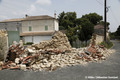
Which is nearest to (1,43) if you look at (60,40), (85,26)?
(60,40)

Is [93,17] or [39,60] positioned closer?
[39,60]

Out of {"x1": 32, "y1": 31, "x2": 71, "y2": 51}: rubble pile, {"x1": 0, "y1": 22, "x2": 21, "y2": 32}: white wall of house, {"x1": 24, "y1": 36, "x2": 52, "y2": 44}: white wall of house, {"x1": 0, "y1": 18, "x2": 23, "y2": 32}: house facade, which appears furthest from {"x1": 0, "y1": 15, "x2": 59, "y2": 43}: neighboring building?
{"x1": 32, "y1": 31, "x2": 71, "y2": 51}: rubble pile

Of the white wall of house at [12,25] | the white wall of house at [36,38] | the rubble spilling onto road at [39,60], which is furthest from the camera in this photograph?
the white wall of house at [12,25]

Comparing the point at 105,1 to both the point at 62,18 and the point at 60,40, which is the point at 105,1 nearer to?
the point at 60,40

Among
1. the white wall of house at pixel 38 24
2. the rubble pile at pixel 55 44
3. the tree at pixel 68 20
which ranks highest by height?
the tree at pixel 68 20

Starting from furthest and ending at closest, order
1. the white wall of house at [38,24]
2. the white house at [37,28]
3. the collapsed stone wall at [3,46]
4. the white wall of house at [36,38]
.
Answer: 1. the white wall of house at [38,24]
2. the white house at [37,28]
3. the white wall of house at [36,38]
4. the collapsed stone wall at [3,46]

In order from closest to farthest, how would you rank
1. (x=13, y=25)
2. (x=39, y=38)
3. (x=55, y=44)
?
1. (x=55, y=44)
2. (x=39, y=38)
3. (x=13, y=25)

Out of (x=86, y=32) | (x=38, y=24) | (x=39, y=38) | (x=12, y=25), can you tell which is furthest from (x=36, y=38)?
(x=86, y=32)

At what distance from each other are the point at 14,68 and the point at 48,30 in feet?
60.7

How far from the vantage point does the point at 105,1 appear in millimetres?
14219

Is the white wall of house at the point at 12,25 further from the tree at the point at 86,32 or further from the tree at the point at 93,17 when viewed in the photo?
the tree at the point at 93,17

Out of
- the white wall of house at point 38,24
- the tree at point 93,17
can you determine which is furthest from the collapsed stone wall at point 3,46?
the tree at point 93,17

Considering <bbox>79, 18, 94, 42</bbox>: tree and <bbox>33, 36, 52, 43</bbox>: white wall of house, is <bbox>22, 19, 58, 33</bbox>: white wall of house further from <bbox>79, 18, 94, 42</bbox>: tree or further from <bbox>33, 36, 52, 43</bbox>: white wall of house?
<bbox>79, 18, 94, 42</bbox>: tree

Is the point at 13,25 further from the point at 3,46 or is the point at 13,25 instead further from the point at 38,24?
the point at 3,46
